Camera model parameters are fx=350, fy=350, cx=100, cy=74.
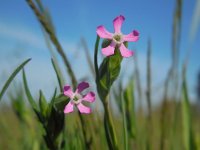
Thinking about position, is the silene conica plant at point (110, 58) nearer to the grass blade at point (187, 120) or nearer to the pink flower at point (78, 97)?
the pink flower at point (78, 97)

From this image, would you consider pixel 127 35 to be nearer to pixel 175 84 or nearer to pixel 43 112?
pixel 43 112

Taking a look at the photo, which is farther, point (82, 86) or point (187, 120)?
point (187, 120)

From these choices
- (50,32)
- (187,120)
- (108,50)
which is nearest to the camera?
(108,50)

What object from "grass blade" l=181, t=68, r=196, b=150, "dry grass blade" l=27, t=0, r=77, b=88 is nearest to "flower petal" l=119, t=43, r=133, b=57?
"dry grass blade" l=27, t=0, r=77, b=88

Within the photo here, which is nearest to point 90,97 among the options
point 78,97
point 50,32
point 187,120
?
point 78,97

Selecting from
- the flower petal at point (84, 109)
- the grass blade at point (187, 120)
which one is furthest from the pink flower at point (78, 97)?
the grass blade at point (187, 120)

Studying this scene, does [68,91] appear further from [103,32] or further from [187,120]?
[187,120]

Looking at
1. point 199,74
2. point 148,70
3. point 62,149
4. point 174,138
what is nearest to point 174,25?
point 148,70

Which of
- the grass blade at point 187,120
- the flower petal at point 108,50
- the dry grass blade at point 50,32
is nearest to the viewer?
the flower petal at point 108,50

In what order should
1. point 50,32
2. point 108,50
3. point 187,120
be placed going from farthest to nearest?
point 187,120, point 50,32, point 108,50
